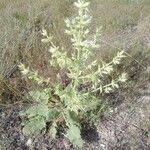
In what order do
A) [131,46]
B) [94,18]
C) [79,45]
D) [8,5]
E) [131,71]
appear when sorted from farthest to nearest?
[8,5] < [94,18] < [131,46] < [131,71] < [79,45]

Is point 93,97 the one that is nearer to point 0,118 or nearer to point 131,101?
point 131,101

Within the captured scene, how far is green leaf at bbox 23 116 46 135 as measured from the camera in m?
3.47

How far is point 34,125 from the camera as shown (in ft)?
11.5

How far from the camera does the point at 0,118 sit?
12.2ft

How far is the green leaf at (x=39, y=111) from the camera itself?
11.4 feet

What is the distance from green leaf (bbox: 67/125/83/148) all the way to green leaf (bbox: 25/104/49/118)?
26 cm

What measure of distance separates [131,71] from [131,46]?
0.45 meters

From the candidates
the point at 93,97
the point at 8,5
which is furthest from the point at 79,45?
the point at 8,5

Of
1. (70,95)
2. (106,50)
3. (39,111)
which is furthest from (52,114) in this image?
(106,50)

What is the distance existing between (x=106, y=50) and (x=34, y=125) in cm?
135

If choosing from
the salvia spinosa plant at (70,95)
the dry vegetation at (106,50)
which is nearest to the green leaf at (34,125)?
the salvia spinosa plant at (70,95)

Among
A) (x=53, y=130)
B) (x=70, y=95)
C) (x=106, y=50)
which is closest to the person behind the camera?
(x=70, y=95)

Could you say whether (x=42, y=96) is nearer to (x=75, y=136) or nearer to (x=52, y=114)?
(x=52, y=114)

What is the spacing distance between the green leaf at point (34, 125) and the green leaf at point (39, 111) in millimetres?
47
